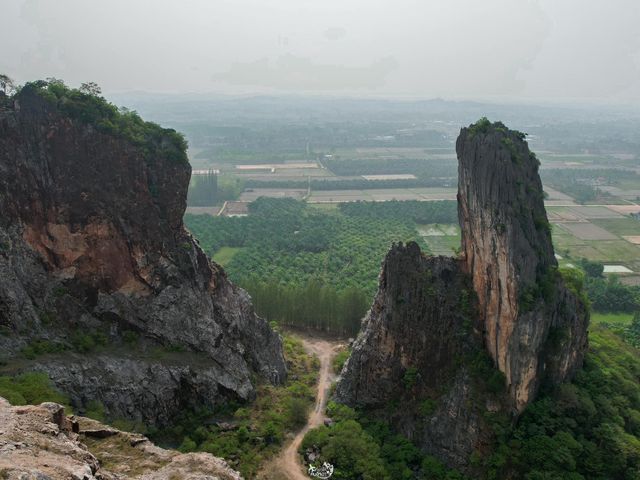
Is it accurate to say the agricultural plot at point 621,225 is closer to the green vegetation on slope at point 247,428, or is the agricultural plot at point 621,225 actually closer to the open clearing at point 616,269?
the open clearing at point 616,269

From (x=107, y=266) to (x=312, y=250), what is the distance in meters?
66.6

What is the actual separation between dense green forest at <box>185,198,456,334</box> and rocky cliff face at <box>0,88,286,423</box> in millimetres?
21579

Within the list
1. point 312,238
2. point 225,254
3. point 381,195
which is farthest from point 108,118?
point 381,195

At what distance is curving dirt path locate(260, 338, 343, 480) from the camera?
40.8 meters

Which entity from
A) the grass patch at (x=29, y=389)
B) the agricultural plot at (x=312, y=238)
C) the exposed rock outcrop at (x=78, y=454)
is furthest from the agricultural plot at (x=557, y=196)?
the exposed rock outcrop at (x=78, y=454)

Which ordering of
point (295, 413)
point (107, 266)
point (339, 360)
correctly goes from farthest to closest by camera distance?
point (339, 360), point (295, 413), point (107, 266)

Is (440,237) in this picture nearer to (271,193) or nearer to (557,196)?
(557,196)

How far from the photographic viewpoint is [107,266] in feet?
149

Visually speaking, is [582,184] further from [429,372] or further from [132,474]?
[132,474]

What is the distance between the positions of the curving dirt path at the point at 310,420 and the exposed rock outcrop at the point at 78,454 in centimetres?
2102

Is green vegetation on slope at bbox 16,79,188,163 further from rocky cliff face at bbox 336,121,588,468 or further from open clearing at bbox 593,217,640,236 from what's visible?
open clearing at bbox 593,217,640,236

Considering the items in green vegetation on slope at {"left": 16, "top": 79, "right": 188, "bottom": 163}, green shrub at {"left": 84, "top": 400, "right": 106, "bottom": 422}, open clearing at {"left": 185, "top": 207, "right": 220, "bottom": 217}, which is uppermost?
green vegetation on slope at {"left": 16, "top": 79, "right": 188, "bottom": 163}

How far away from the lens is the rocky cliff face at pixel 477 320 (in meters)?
39.5

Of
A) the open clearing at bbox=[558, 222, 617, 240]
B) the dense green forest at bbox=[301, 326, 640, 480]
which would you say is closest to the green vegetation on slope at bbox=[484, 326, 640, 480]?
the dense green forest at bbox=[301, 326, 640, 480]
